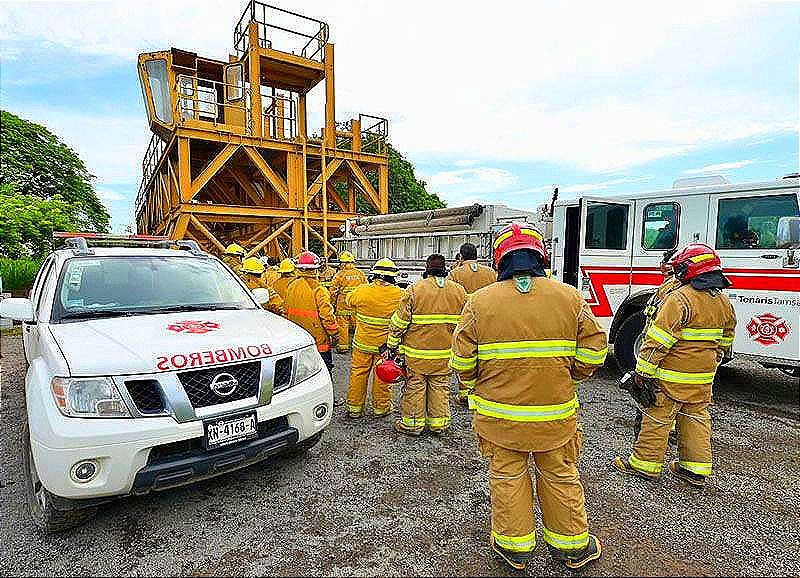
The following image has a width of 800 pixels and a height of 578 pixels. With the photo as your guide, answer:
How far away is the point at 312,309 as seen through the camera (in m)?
5.09

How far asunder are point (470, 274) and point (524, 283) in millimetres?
4189

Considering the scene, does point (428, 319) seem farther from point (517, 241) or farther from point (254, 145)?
point (254, 145)

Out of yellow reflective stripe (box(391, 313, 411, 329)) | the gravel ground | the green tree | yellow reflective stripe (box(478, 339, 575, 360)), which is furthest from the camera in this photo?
the green tree

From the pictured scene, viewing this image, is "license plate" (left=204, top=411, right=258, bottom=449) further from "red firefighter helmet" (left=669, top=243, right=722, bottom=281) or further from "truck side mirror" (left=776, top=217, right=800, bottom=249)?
"truck side mirror" (left=776, top=217, right=800, bottom=249)

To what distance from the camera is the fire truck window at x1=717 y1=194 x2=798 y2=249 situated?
505 cm

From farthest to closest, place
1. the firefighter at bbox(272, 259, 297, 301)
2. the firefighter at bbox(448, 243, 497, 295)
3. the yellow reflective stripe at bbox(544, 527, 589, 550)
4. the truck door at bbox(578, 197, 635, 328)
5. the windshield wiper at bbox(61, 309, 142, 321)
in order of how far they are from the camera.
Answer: the firefighter at bbox(448, 243, 497, 295)
the truck door at bbox(578, 197, 635, 328)
the firefighter at bbox(272, 259, 297, 301)
the windshield wiper at bbox(61, 309, 142, 321)
the yellow reflective stripe at bbox(544, 527, 589, 550)

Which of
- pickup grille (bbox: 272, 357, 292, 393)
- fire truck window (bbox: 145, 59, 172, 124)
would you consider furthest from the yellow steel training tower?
pickup grille (bbox: 272, 357, 292, 393)

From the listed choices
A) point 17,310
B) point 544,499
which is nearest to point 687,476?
point 544,499

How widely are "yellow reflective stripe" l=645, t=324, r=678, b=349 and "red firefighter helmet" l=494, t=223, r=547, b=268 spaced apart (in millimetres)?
1417

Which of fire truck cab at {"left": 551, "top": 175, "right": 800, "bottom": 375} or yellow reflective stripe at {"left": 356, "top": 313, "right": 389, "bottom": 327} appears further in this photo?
fire truck cab at {"left": 551, "top": 175, "right": 800, "bottom": 375}

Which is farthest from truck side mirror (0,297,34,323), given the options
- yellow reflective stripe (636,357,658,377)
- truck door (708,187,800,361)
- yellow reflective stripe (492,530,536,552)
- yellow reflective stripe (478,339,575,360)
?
truck door (708,187,800,361)

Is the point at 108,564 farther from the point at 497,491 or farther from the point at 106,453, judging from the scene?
the point at 497,491

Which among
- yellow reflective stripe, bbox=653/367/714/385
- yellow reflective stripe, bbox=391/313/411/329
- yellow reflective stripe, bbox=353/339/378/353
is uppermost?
yellow reflective stripe, bbox=391/313/411/329

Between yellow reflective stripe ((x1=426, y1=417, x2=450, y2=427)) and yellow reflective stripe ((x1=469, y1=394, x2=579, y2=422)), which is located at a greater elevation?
yellow reflective stripe ((x1=469, y1=394, x2=579, y2=422))
